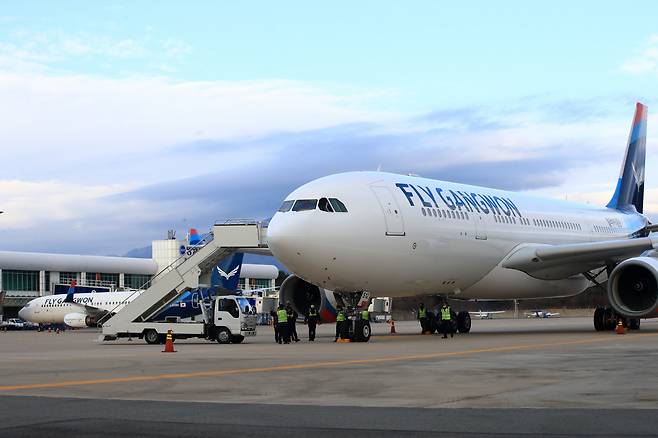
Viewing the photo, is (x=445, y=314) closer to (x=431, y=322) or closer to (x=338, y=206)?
(x=431, y=322)

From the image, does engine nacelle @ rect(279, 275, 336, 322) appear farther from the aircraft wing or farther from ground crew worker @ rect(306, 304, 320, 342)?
the aircraft wing

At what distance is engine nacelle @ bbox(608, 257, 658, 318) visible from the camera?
1145 inches

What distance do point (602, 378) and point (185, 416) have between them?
21.9 feet

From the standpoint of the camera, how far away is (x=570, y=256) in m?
31.0

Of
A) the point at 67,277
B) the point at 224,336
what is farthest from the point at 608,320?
the point at 67,277

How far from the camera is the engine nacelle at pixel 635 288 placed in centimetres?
2908

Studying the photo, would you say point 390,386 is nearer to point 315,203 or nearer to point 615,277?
point 315,203

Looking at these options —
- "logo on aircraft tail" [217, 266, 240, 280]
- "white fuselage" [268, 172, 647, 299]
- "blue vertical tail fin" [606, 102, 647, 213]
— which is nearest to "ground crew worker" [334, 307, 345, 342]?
"white fuselage" [268, 172, 647, 299]

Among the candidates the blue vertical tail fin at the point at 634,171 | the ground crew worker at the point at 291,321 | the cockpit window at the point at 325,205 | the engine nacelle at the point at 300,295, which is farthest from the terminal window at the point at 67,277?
the cockpit window at the point at 325,205

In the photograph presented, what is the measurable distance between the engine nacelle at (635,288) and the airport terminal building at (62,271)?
68607 millimetres

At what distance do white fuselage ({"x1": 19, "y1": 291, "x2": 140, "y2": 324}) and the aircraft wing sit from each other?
111 ft

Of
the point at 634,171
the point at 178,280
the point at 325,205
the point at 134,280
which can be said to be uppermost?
the point at 634,171

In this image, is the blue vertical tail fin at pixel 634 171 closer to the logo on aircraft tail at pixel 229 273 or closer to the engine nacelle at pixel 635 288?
the engine nacelle at pixel 635 288

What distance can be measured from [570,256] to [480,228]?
3240mm
